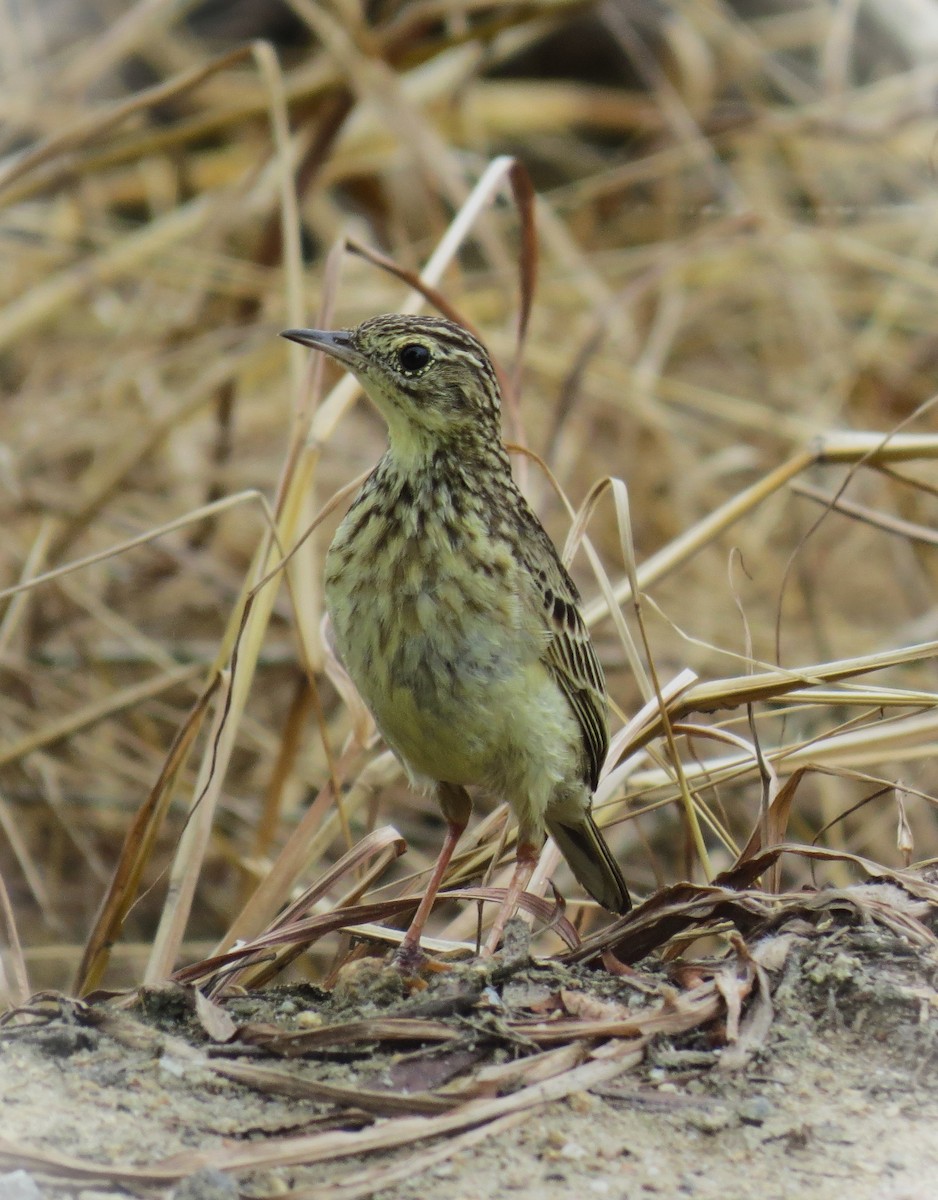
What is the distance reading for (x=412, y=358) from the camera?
383 cm

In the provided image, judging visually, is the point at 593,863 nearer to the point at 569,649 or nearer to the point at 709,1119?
the point at 569,649

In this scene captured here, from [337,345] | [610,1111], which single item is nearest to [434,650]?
[337,345]

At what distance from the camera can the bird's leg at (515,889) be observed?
3516mm

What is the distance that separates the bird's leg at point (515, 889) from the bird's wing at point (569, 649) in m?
0.23

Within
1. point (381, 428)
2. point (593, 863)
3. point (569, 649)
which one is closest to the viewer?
point (569, 649)

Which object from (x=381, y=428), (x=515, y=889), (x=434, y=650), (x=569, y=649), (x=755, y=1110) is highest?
(x=381, y=428)

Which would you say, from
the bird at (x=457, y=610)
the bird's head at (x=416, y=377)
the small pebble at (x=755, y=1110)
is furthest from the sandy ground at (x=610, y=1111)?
the bird's head at (x=416, y=377)

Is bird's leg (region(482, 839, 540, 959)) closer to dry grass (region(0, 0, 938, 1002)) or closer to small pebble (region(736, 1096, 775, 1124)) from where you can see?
dry grass (region(0, 0, 938, 1002))

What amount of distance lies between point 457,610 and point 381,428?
574cm

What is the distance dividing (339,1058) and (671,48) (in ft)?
29.1

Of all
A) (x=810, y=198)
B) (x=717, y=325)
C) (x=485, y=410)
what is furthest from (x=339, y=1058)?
(x=810, y=198)

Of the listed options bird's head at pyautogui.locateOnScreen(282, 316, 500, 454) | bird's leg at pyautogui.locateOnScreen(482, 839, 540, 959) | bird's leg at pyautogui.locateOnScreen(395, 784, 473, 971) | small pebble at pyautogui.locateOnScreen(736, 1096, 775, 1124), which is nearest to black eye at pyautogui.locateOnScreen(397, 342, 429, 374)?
bird's head at pyautogui.locateOnScreen(282, 316, 500, 454)

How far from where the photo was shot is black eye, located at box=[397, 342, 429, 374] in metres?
3.83

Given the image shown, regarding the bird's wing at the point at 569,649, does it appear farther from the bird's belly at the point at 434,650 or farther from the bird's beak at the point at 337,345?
the bird's beak at the point at 337,345
